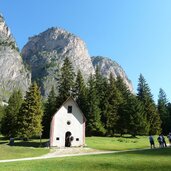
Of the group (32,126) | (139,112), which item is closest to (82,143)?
(32,126)

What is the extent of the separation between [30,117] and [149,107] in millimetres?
Answer: 32676

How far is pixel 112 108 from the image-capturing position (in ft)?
216

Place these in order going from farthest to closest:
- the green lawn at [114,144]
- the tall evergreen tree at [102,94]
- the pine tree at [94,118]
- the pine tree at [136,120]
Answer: the tall evergreen tree at [102,94] → the pine tree at [136,120] → the pine tree at [94,118] → the green lawn at [114,144]

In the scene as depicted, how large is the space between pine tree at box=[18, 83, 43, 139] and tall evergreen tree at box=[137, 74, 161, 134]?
27916 millimetres

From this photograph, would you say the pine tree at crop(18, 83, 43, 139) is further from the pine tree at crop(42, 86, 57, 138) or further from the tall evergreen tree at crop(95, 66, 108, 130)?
the tall evergreen tree at crop(95, 66, 108, 130)

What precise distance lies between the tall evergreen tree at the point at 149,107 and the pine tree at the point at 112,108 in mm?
8126

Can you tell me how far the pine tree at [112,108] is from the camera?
63375mm

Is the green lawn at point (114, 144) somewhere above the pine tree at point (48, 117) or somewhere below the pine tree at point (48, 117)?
below

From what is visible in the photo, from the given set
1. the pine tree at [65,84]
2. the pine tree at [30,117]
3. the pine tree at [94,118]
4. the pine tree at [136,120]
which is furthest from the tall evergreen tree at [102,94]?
the pine tree at [30,117]

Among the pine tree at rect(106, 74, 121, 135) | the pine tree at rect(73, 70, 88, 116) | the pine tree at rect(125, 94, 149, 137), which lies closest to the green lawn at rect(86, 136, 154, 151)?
the pine tree at rect(125, 94, 149, 137)

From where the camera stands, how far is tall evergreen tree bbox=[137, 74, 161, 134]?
66.7m

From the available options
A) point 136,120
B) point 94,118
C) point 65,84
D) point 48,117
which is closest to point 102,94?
point 65,84

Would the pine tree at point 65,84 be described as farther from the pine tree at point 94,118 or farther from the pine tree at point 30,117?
the pine tree at point 30,117

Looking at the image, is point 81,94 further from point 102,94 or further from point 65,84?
point 102,94
